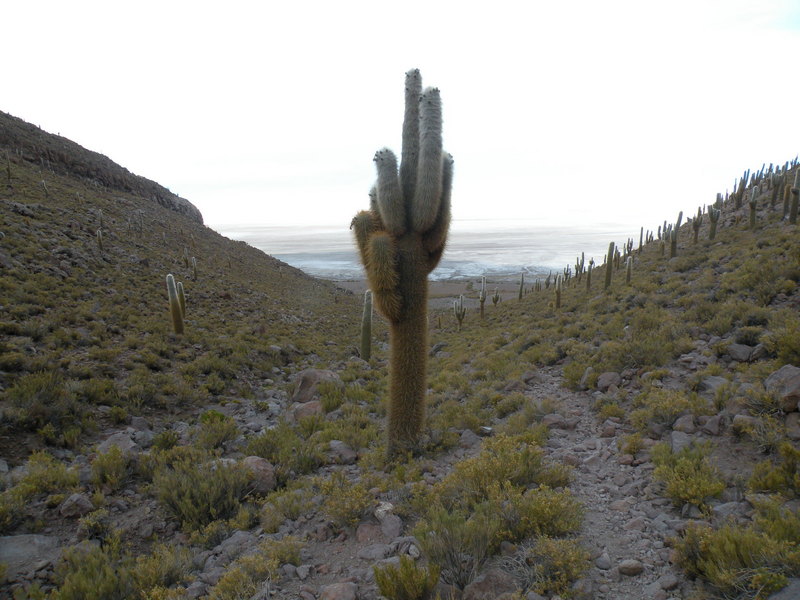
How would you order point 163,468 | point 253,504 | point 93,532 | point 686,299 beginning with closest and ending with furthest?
point 93,532
point 253,504
point 163,468
point 686,299

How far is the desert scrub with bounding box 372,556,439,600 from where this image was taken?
321cm

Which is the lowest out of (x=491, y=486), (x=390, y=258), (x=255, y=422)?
(x=255, y=422)

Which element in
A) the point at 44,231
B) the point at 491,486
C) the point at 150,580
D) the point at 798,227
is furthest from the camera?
the point at 44,231

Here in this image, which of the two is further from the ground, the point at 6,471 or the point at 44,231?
the point at 44,231

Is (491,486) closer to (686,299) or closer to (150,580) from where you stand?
(150,580)

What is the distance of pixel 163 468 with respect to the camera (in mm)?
5902

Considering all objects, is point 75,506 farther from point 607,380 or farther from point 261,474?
point 607,380

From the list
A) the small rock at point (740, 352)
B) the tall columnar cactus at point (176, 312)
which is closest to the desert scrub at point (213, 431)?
the tall columnar cactus at point (176, 312)

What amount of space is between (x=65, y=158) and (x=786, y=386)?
45.4 meters

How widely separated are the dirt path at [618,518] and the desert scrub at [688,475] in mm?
172

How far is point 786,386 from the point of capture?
491 centimetres

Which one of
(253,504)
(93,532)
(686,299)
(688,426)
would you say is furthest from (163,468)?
(686,299)

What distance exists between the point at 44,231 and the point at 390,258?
741 inches

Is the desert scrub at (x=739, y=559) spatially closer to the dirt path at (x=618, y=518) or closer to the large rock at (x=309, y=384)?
the dirt path at (x=618, y=518)
